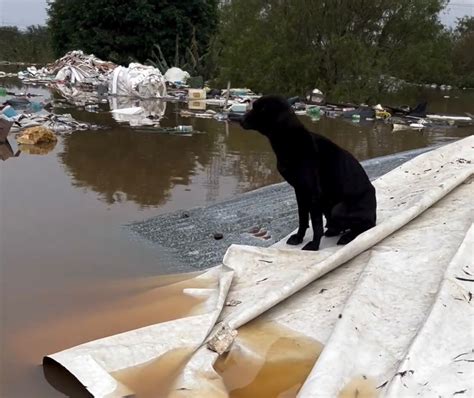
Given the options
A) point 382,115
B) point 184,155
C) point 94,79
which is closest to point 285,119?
point 184,155

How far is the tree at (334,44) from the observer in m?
19.3

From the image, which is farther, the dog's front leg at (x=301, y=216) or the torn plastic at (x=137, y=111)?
the torn plastic at (x=137, y=111)

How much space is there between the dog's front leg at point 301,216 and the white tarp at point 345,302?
97mm

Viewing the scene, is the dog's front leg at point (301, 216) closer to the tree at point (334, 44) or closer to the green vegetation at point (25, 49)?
the tree at point (334, 44)

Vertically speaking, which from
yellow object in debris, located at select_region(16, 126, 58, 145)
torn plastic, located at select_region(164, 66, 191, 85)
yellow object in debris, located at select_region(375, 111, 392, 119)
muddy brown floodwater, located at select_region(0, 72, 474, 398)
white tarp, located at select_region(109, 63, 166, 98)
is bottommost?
muddy brown floodwater, located at select_region(0, 72, 474, 398)

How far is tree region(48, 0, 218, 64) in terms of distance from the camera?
28.8 metres

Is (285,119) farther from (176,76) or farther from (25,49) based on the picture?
(25,49)

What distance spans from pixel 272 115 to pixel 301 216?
0.83 metres

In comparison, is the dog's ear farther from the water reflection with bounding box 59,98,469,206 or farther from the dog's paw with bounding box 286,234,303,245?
the water reflection with bounding box 59,98,469,206

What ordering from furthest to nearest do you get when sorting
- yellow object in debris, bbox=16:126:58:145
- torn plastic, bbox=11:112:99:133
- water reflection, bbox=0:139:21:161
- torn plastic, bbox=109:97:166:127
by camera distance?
1. torn plastic, bbox=109:97:166:127
2. torn plastic, bbox=11:112:99:133
3. yellow object in debris, bbox=16:126:58:145
4. water reflection, bbox=0:139:21:161

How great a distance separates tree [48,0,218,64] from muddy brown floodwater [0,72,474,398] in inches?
749

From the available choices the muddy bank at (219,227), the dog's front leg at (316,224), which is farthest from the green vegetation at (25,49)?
the dog's front leg at (316,224)

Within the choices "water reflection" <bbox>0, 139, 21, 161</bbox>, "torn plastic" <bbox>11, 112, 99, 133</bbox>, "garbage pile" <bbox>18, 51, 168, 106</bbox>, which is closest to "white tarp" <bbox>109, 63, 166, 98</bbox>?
"garbage pile" <bbox>18, 51, 168, 106</bbox>

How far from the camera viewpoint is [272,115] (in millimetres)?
4062
